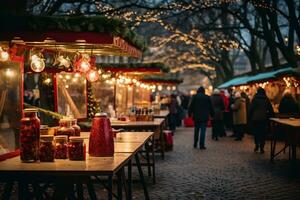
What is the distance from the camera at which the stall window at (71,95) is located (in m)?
12.4

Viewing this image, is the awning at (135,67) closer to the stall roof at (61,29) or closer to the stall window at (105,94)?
the stall window at (105,94)

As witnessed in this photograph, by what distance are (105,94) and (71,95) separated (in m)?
6.58

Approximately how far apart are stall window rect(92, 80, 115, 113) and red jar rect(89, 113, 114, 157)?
1163 cm

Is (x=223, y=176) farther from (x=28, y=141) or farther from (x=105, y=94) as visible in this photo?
(x=105, y=94)

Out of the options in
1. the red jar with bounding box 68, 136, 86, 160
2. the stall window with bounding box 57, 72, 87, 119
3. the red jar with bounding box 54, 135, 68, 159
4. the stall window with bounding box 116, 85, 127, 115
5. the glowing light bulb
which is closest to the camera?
the red jar with bounding box 68, 136, 86, 160

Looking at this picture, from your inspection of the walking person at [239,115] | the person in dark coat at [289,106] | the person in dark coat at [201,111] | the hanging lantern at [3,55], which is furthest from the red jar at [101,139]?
the walking person at [239,115]

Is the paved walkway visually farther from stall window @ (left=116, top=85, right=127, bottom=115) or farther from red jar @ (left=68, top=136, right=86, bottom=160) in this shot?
red jar @ (left=68, top=136, right=86, bottom=160)

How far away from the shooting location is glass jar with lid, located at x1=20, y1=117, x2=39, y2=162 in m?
6.42

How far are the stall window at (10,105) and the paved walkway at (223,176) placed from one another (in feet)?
11.4

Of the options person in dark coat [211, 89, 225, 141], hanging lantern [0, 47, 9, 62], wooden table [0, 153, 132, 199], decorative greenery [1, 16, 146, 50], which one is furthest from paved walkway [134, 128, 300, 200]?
person in dark coat [211, 89, 225, 141]

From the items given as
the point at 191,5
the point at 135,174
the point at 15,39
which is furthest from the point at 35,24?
the point at 191,5

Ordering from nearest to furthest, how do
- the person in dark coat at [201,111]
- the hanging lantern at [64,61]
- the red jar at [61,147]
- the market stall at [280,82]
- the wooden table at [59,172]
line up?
the wooden table at [59,172] < the red jar at [61,147] < the hanging lantern at [64,61] < the person in dark coat at [201,111] < the market stall at [280,82]

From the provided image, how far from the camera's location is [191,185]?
37.7ft

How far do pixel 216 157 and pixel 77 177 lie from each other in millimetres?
11168
